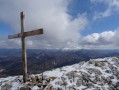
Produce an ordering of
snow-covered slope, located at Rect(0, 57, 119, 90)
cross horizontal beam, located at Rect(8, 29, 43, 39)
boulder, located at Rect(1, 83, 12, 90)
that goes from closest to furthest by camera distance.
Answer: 1. cross horizontal beam, located at Rect(8, 29, 43, 39)
2. snow-covered slope, located at Rect(0, 57, 119, 90)
3. boulder, located at Rect(1, 83, 12, 90)

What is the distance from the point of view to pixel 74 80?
21.1 m

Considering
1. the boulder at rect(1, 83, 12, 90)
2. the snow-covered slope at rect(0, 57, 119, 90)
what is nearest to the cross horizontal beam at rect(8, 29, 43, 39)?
the snow-covered slope at rect(0, 57, 119, 90)

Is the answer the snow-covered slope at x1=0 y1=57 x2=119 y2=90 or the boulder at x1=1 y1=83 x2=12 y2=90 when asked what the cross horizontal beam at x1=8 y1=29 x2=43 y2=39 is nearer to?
the snow-covered slope at x1=0 y1=57 x2=119 y2=90

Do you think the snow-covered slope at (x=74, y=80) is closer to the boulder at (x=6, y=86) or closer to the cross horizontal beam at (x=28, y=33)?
the boulder at (x=6, y=86)

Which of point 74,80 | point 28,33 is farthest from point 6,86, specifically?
point 74,80

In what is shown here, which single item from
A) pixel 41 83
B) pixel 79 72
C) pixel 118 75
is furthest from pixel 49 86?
A: pixel 118 75

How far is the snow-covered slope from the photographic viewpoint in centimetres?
1994

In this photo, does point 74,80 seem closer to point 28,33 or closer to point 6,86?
point 28,33

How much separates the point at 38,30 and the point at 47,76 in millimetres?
5462

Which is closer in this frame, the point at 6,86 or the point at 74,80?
the point at 74,80

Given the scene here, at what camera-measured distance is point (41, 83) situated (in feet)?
66.7

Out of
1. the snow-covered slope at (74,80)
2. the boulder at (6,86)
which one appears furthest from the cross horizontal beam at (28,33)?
the boulder at (6,86)

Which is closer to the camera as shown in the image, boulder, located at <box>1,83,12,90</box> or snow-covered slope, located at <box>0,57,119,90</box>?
snow-covered slope, located at <box>0,57,119,90</box>

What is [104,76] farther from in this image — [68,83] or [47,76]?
[47,76]
